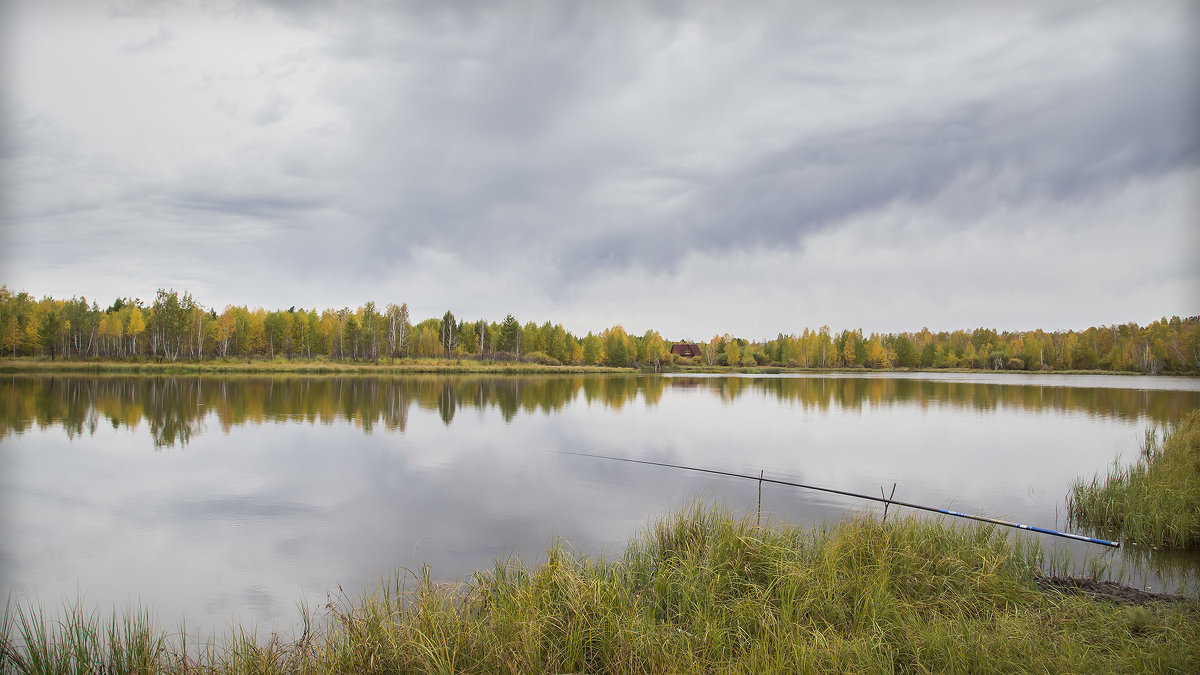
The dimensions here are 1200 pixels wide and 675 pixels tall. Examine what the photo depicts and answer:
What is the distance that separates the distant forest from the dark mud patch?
153ft

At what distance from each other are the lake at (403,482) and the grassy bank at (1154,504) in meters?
0.69

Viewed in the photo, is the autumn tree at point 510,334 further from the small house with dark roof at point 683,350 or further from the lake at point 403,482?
the lake at point 403,482

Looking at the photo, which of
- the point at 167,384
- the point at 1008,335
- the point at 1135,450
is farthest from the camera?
the point at 1008,335

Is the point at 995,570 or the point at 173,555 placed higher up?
the point at 995,570

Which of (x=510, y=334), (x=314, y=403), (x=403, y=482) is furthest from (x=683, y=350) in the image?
(x=403, y=482)

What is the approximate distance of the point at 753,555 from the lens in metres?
7.86

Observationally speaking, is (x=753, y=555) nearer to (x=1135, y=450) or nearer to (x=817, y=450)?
(x=817, y=450)

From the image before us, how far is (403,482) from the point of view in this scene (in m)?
16.4

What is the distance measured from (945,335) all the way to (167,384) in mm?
200439

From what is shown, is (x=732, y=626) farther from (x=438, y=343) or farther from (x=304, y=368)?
(x=438, y=343)

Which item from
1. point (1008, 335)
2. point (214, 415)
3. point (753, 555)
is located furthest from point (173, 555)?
point (1008, 335)

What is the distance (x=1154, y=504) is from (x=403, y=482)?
16.3 m

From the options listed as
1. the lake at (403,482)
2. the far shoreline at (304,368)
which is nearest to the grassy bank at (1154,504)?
the lake at (403,482)

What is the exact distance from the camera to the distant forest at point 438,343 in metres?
75.5
